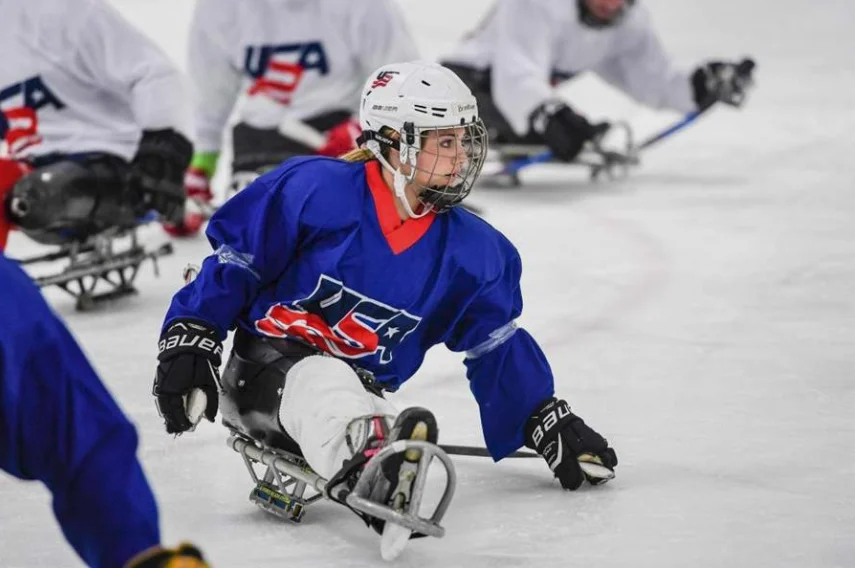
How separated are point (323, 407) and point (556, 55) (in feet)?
14.9

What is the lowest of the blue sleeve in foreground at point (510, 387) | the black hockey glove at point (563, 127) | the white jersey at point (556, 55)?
the black hockey glove at point (563, 127)

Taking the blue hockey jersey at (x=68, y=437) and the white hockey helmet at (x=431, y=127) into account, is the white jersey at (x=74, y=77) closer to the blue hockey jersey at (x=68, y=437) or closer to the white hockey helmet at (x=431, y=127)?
the white hockey helmet at (x=431, y=127)

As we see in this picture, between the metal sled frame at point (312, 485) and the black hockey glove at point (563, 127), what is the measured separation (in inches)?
140

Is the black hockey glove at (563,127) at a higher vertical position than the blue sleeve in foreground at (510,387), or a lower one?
lower

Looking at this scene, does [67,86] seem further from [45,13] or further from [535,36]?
[535,36]

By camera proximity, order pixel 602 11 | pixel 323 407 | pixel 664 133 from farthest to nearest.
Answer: pixel 664 133 → pixel 602 11 → pixel 323 407

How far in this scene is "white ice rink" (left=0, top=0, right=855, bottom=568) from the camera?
8.08 ft

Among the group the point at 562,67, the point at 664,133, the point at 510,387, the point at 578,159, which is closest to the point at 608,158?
the point at 578,159

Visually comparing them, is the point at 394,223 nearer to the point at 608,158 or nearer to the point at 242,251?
the point at 242,251

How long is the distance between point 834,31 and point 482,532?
7.31 m

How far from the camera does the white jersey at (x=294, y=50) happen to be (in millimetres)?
5527

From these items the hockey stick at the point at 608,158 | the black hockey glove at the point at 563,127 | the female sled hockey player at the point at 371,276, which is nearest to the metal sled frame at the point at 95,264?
the female sled hockey player at the point at 371,276

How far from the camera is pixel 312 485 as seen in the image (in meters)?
2.47

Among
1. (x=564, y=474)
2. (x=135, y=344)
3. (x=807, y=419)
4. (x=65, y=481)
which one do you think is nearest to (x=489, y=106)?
(x=135, y=344)
